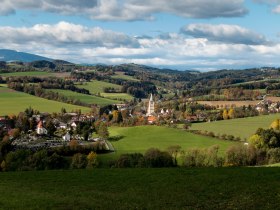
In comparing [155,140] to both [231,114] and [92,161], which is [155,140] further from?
[231,114]

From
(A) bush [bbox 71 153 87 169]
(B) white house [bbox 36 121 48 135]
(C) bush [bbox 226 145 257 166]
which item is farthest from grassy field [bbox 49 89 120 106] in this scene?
(C) bush [bbox 226 145 257 166]

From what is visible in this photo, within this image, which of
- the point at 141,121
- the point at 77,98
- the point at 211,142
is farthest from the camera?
the point at 77,98

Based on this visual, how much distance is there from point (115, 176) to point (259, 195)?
9982 millimetres

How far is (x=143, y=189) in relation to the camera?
2295cm

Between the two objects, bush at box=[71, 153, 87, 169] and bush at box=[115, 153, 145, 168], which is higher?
bush at box=[115, 153, 145, 168]

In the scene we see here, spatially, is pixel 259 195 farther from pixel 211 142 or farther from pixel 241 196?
pixel 211 142

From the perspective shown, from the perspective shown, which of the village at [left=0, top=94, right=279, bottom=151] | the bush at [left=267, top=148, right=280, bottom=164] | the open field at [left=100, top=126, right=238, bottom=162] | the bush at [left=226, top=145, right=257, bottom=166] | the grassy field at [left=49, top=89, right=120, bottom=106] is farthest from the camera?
the grassy field at [left=49, top=89, right=120, bottom=106]

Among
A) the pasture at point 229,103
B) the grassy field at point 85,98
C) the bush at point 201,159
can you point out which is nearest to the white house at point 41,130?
the grassy field at point 85,98

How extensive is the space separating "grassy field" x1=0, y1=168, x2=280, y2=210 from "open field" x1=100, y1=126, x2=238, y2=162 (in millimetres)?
47186

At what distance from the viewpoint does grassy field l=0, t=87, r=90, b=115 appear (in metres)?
144

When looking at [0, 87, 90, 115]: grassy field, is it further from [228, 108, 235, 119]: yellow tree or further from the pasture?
[228, 108, 235, 119]: yellow tree

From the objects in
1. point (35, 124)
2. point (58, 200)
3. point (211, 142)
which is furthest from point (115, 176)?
point (35, 124)

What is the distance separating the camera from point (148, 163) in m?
60.0

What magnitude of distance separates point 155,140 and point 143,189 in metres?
73.7
